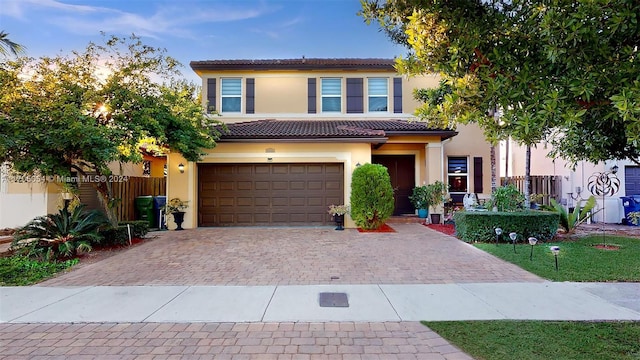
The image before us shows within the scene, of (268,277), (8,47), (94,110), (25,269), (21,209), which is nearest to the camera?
(268,277)

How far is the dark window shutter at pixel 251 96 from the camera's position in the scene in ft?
54.0

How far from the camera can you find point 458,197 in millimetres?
15812

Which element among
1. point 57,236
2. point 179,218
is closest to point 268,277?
point 57,236

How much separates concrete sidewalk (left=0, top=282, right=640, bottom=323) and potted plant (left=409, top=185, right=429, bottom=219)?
8.21 metres

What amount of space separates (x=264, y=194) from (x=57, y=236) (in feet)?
21.9

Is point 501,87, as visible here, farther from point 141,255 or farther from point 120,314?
point 141,255

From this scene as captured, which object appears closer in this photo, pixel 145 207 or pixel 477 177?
pixel 145 207

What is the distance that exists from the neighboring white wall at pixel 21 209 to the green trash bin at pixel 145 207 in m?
2.89

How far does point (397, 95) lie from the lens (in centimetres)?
1636

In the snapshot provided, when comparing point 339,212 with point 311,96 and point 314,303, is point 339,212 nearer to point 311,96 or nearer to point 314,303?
point 311,96

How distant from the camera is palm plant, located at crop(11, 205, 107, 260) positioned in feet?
25.8

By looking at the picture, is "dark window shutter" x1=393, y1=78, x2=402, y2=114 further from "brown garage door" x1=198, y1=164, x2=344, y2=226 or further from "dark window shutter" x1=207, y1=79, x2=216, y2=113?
"dark window shutter" x1=207, y1=79, x2=216, y2=113

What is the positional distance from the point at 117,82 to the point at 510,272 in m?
10.4

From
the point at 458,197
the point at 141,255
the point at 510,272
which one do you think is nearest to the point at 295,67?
the point at 458,197
